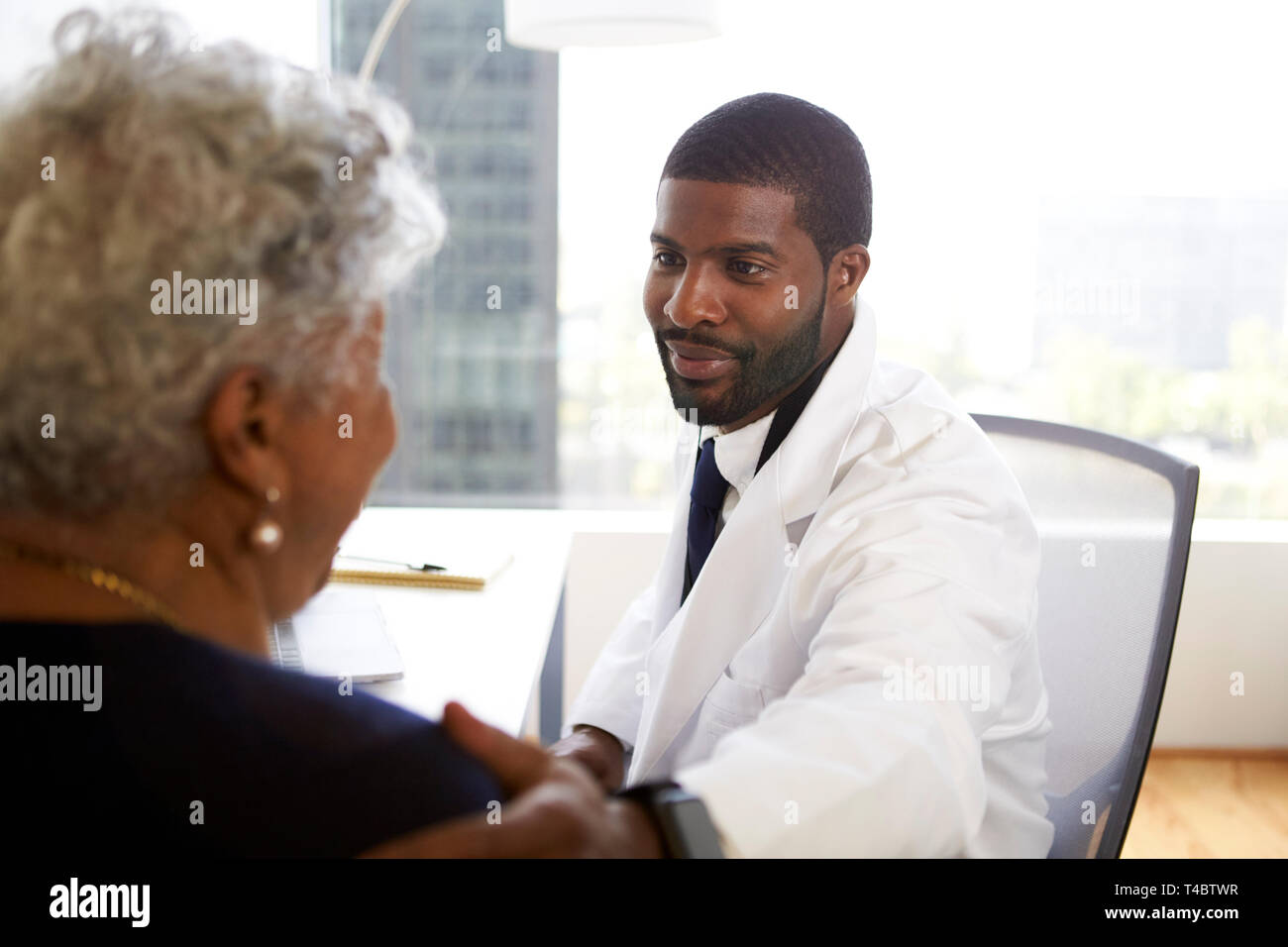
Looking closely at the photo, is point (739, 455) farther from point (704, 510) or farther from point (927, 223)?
point (927, 223)

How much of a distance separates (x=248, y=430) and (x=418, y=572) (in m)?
1.05

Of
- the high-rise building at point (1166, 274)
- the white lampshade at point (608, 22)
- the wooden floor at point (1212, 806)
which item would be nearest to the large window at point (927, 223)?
→ the high-rise building at point (1166, 274)

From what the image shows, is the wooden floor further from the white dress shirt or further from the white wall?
the white dress shirt

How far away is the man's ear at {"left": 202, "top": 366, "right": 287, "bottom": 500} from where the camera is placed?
2.07 ft

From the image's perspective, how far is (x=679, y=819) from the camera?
802 mm

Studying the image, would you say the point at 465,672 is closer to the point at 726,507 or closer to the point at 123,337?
the point at 726,507

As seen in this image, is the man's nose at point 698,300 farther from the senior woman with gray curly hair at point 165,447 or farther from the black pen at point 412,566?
the senior woman with gray curly hair at point 165,447

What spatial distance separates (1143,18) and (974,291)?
0.81m

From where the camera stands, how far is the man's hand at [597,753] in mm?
1461

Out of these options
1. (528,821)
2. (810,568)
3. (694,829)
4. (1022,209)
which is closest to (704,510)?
(810,568)

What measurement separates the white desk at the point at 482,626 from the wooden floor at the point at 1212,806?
134 cm

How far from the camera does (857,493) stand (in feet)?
3.89

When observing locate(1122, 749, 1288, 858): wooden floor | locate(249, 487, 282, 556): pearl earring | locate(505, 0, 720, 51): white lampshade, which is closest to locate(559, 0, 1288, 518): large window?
locate(1122, 749, 1288, 858): wooden floor

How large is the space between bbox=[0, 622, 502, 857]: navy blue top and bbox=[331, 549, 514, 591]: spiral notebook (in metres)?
1.02
